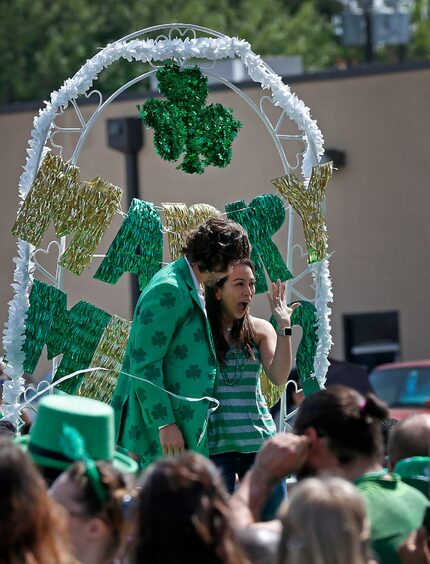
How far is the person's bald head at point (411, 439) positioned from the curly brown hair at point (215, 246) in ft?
3.12

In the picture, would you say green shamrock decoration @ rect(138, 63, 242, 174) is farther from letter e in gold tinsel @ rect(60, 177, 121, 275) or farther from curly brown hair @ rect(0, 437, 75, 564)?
curly brown hair @ rect(0, 437, 75, 564)

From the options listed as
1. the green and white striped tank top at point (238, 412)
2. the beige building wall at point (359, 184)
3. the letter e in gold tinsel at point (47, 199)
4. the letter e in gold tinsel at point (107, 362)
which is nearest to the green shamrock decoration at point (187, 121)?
the letter e in gold tinsel at point (47, 199)

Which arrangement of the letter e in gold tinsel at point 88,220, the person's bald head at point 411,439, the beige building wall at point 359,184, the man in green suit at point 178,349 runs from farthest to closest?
the beige building wall at point 359,184
the letter e in gold tinsel at point 88,220
the man in green suit at point 178,349
the person's bald head at point 411,439

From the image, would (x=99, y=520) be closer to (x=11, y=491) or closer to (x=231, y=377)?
(x=11, y=491)

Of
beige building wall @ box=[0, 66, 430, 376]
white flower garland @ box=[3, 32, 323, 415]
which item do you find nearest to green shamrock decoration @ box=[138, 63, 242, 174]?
white flower garland @ box=[3, 32, 323, 415]

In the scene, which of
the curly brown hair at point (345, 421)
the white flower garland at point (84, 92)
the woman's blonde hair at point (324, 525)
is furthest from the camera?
the white flower garland at point (84, 92)

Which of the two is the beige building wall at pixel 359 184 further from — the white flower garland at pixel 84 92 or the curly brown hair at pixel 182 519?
the curly brown hair at pixel 182 519

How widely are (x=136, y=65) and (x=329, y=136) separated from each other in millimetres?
14955

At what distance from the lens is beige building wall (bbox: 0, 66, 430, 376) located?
14922 millimetres

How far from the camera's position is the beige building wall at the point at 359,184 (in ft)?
49.0

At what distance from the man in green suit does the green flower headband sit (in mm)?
1430

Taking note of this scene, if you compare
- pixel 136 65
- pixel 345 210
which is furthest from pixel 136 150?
pixel 136 65

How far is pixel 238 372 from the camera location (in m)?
5.02

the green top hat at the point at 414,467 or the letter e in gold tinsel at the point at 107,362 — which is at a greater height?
the letter e in gold tinsel at the point at 107,362
